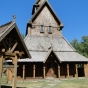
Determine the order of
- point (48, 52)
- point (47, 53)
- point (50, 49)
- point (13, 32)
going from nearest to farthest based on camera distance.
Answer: point (13, 32) → point (48, 52) → point (47, 53) → point (50, 49)

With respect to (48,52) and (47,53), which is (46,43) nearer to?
(47,53)

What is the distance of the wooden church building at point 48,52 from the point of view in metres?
22.2

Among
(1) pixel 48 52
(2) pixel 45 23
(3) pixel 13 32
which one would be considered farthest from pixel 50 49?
(3) pixel 13 32

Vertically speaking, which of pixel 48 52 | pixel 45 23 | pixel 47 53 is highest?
pixel 45 23

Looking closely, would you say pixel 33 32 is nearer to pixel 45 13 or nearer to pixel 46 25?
pixel 46 25

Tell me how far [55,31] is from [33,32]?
4.46m

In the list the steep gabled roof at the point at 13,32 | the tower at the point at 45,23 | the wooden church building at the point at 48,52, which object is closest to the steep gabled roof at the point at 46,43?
the wooden church building at the point at 48,52

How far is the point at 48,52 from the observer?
22.4 m

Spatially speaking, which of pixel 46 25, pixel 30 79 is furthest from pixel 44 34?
pixel 30 79

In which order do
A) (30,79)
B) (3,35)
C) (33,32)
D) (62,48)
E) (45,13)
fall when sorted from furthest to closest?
(45,13), (33,32), (62,48), (30,79), (3,35)

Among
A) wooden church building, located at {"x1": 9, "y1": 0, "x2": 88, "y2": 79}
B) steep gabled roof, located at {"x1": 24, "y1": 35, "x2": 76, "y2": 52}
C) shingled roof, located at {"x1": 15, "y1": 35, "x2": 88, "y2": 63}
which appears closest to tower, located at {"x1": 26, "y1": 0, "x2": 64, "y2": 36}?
wooden church building, located at {"x1": 9, "y1": 0, "x2": 88, "y2": 79}

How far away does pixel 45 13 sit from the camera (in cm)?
2936

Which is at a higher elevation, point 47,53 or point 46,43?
point 46,43

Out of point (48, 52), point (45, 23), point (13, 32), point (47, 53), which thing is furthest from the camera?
point (45, 23)
